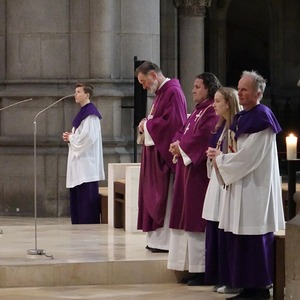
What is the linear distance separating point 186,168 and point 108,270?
117cm

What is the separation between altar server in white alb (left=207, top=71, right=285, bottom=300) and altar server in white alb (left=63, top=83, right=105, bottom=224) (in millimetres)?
5377

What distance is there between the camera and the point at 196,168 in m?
11.0

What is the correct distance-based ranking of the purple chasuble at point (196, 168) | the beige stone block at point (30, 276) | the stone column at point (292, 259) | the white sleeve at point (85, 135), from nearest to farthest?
the stone column at point (292, 259) < the purple chasuble at point (196, 168) < the beige stone block at point (30, 276) < the white sleeve at point (85, 135)

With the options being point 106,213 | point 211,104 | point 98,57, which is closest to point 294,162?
point 211,104

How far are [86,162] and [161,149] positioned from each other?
12.1ft

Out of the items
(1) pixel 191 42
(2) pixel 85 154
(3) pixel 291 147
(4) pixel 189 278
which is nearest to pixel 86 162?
(2) pixel 85 154

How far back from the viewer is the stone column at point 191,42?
23.3 meters

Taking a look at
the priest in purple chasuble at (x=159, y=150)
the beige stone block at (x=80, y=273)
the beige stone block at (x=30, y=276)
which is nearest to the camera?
the beige stone block at (x=30, y=276)

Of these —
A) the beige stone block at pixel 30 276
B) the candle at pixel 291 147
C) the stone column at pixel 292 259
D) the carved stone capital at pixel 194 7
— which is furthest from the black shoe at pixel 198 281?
the carved stone capital at pixel 194 7

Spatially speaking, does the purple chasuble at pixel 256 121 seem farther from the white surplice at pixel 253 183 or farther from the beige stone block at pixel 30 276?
the beige stone block at pixel 30 276

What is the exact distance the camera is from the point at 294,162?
1020cm

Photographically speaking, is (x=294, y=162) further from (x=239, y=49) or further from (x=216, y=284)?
(x=239, y=49)

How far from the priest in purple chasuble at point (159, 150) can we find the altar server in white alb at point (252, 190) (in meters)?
1.82

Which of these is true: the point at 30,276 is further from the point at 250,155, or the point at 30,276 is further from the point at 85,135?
the point at 85,135
